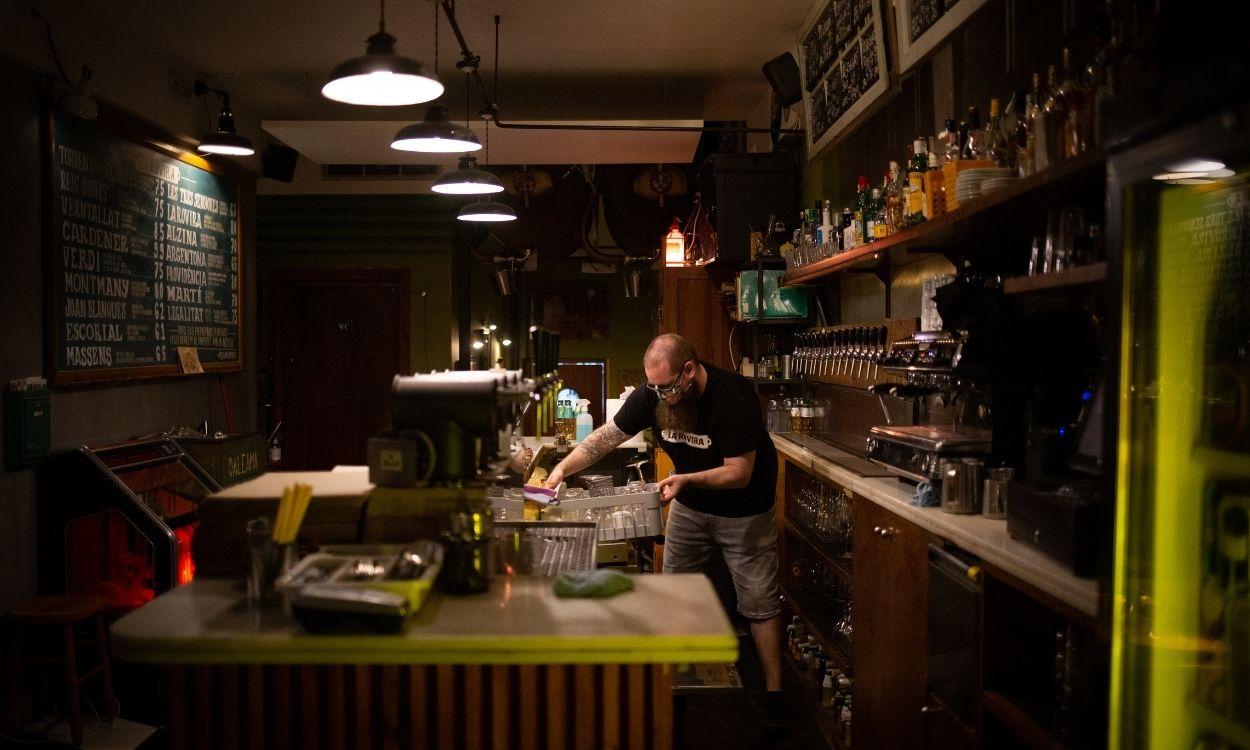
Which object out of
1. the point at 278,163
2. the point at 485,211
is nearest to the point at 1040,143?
the point at 485,211

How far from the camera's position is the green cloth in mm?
2273

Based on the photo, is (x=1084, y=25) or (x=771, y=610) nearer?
(x=1084, y=25)

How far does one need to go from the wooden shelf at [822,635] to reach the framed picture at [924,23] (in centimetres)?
252

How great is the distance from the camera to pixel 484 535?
7.73 ft

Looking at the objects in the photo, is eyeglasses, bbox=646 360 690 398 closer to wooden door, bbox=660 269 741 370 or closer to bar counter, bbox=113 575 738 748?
bar counter, bbox=113 575 738 748

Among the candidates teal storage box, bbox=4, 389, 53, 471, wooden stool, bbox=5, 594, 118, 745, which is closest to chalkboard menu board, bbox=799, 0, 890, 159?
teal storage box, bbox=4, 389, 53, 471

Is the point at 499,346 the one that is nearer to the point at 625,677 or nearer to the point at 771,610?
the point at 771,610

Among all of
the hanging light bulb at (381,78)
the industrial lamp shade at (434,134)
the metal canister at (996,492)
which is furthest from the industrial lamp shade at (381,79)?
the metal canister at (996,492)

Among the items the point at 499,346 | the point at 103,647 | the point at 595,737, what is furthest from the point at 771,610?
the point at 499,346

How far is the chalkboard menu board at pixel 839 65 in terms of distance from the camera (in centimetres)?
418

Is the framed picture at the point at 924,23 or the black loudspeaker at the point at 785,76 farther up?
the black loudspeaker at the point at 785,76

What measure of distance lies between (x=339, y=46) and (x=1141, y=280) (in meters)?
5.23

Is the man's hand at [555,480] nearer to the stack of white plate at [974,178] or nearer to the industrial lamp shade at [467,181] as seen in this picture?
the industrial lamp shade at [467,181]

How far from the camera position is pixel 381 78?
3297 millimetres
